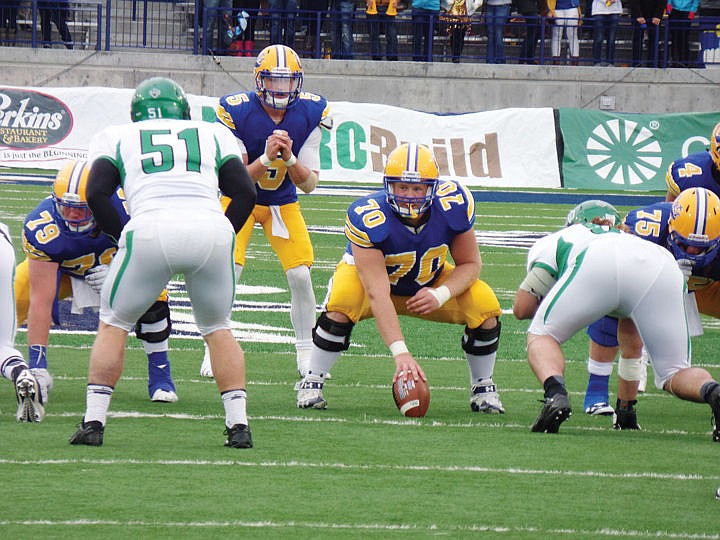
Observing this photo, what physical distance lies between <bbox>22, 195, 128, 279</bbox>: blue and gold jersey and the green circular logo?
14.5 metres

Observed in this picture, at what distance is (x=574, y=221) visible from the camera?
614 centimetres

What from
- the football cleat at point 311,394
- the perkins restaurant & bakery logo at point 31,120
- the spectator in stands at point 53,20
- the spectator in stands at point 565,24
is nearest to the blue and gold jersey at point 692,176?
the football cleat at point 311,394

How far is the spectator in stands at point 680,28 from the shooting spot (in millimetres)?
22064

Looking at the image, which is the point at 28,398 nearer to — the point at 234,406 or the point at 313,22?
the point at 234,406

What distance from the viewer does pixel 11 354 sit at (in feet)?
18.3

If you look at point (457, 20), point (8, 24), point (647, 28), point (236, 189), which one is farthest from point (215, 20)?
point (236, 189)

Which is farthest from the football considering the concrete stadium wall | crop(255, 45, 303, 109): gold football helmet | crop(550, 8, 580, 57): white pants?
crop(550, 8, 580, 57): white pants

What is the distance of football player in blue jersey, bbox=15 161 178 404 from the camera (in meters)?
6.32

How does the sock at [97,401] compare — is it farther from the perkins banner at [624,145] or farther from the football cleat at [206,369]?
the perkins banner at [624,145]

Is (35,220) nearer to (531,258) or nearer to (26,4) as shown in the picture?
(531,258)

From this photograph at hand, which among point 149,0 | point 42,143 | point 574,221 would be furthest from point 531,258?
point 149,0

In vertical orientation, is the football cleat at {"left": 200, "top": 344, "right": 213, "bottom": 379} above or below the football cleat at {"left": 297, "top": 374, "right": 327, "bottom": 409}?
below

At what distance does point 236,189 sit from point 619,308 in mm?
1774

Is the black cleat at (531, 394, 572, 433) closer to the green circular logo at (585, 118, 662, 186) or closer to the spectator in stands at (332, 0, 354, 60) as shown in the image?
the green circular logo at (585, 118, 662, 186)
